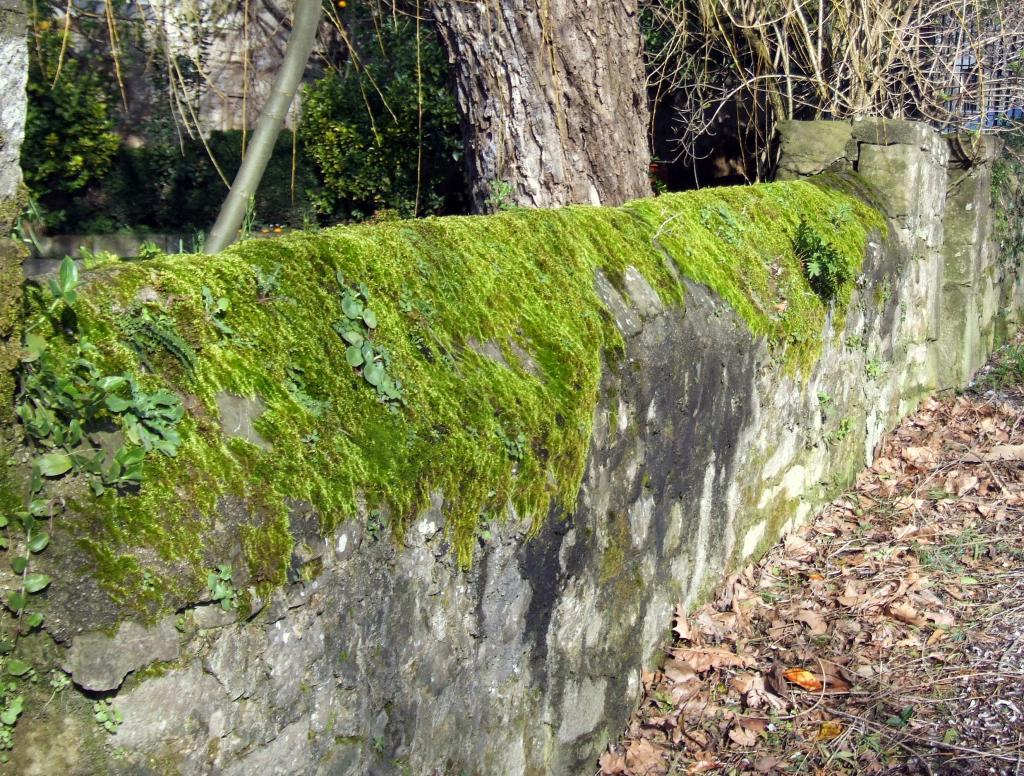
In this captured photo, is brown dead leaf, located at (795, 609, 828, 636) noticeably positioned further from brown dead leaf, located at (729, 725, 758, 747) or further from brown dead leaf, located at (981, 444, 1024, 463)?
brown dead leaf, located at (981, 444, 1024, 463)

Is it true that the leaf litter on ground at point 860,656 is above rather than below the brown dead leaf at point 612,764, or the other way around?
above

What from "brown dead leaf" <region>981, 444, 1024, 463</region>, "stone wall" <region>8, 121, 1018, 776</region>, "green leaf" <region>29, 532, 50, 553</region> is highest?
"green leaf" <region>29, 532, 50, 553</region>

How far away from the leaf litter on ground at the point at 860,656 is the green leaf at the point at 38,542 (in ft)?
6.98

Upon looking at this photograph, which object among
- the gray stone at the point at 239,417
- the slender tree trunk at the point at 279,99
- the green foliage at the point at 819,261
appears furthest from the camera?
the green foliage at the point at 819,261

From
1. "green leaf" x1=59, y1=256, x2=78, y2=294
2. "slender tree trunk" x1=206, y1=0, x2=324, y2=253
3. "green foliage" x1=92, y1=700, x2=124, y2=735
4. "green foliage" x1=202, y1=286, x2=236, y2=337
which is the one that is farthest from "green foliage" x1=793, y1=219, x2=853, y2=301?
"green foliage" x1=92, y1=700, x2=124, y2=735

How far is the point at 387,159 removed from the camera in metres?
9.21

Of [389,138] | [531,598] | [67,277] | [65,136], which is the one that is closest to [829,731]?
[531,598]

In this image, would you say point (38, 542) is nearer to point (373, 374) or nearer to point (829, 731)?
point (373, 374)

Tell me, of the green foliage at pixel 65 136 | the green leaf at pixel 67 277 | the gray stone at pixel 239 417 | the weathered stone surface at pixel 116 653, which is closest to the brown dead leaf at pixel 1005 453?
the gray stone at pixel 239 417

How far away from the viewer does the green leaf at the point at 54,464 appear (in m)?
1.57

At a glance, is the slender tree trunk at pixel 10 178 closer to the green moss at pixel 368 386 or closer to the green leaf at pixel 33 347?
the green leaf at pixel 33 347

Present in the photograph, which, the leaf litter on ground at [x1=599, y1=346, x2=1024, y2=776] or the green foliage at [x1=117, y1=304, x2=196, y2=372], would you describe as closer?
the green foliage at [x1=117, y1=304, x2=196, y2=372]

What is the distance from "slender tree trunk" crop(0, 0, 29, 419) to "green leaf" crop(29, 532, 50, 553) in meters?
0.16

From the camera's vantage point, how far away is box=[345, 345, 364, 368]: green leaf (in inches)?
86.4
